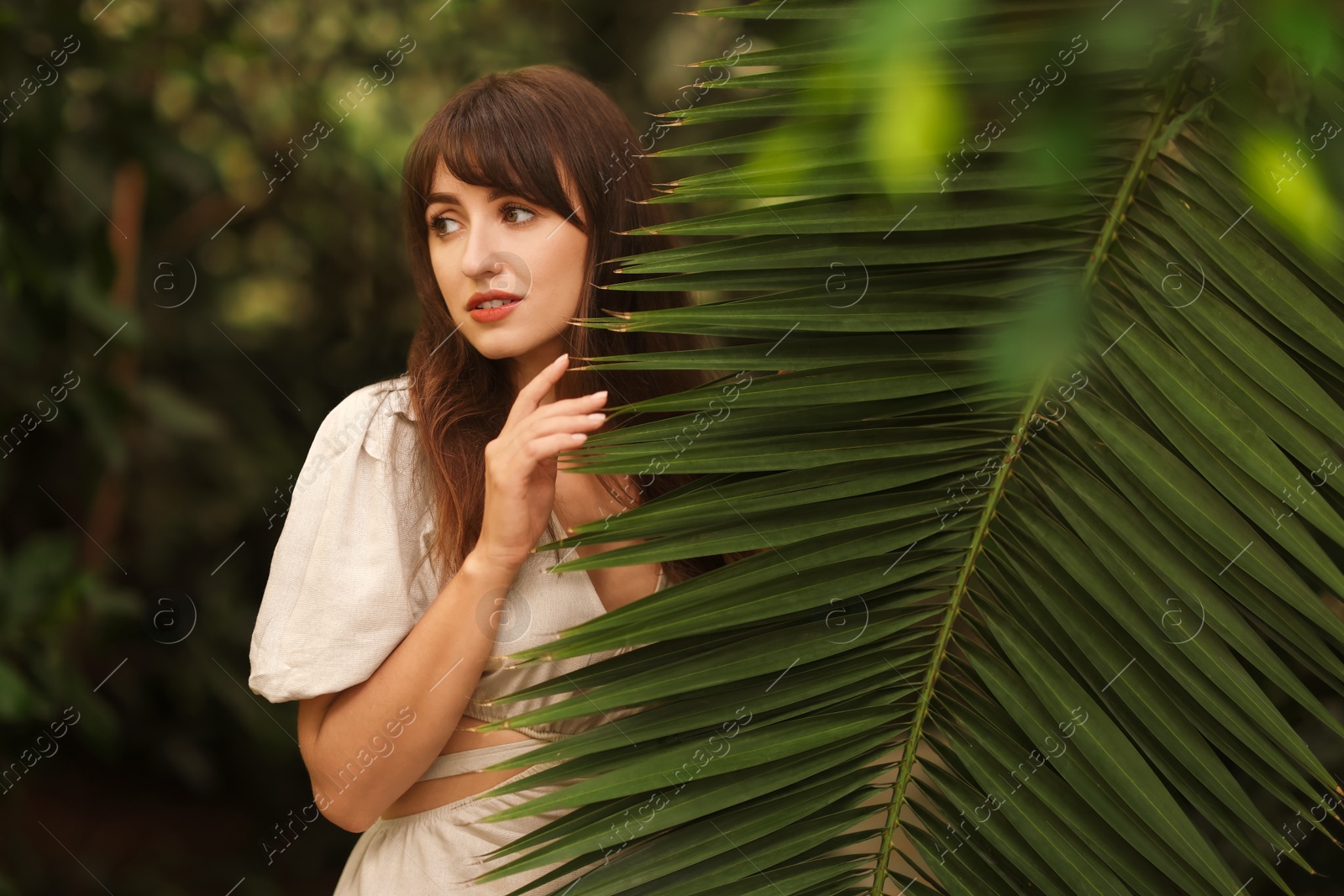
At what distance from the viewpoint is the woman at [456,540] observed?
814 millimetres

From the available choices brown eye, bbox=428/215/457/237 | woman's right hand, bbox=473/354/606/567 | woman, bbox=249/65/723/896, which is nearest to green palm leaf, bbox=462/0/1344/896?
woman's right hand, bbox=473/354/606/567

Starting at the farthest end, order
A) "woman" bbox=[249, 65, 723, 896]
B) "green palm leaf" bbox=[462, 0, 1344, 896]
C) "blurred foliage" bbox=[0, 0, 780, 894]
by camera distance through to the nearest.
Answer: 1. "blurred foliage" bbox=[0, 0, 780, 894]
2. "woman" bbox=[249, 65, 723, 896]
3. "green palm leaf" bbox=[462, 0, 1344, 896]

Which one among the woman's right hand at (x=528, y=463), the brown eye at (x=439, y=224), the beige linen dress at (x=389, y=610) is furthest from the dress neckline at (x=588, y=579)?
the brown eye at (x=439, y=224)

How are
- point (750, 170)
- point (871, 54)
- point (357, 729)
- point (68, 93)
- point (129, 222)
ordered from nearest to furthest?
point (871, 54)
point (750, 170)
point (357, 729)
point (68, 93)
point (129, 222)

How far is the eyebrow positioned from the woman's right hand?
18 cm

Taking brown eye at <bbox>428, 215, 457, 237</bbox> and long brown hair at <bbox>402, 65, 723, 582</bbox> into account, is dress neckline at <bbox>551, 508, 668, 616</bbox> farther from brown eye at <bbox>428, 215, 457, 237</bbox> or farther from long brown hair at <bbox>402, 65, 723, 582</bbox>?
brown eye at <bbox>428, 215, 457, 237</bbox>

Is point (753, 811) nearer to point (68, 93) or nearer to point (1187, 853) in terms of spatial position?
point (1187, 853)

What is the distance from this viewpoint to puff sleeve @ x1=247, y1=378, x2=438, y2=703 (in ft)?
2.73

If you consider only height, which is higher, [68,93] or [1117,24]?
[68,93]

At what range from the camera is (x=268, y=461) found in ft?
6.23

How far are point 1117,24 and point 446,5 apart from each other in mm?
1684

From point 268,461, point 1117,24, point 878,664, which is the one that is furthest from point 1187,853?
point 268,461

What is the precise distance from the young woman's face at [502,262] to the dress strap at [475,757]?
324 millimetres

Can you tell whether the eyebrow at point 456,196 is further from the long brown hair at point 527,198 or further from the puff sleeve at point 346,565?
the puff sleeve at point 346,565
